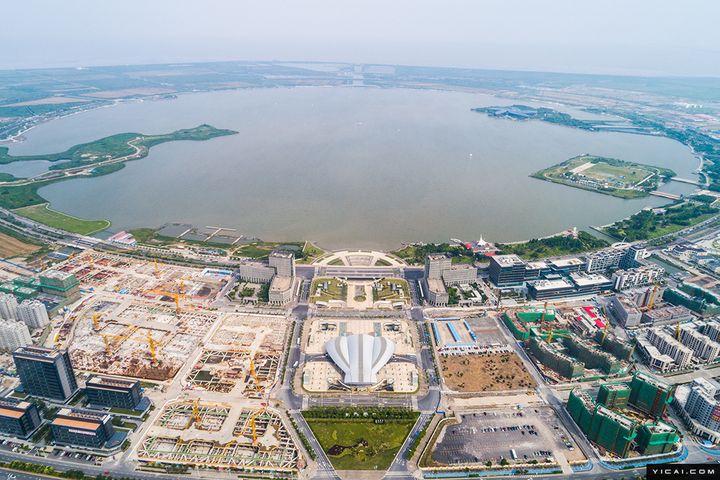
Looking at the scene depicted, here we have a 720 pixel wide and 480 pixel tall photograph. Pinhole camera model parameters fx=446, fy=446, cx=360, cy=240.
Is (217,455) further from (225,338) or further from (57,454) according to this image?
(225,338)

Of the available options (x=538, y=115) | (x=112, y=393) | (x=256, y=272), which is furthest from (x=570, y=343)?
(x=538, y=115)

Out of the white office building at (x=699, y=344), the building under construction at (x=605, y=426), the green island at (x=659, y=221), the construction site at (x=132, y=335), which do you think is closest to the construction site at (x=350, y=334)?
the construction site at (x=132, y=335)

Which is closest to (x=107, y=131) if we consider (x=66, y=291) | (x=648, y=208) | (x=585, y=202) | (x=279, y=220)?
(x=279, y=220)

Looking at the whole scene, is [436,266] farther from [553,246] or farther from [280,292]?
[553,246]

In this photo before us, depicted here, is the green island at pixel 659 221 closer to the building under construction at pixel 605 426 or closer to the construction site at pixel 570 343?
the construction site at pixel 570 343

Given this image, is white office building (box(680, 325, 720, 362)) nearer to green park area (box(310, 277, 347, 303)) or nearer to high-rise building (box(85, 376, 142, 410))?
green park area (box(310, 277, 347, 303))

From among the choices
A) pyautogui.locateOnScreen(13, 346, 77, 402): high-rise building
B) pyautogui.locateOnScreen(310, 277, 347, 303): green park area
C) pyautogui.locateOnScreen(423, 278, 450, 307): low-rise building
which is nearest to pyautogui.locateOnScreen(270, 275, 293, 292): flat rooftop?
pyautogui.locateOnScreen(310, 277, 347, 303): green park area

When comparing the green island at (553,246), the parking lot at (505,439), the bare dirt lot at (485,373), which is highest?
the green island at (553,246)
